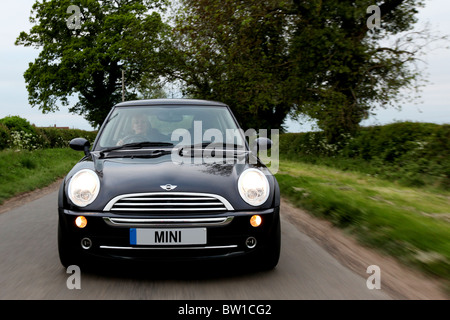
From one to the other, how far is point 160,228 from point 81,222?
636 millimetres

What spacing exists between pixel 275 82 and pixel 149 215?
15.5 m

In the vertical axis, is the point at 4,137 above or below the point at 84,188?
above

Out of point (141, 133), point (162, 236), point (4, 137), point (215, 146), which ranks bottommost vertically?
point (162, 236)

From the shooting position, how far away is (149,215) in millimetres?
3572

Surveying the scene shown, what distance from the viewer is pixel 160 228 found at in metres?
3.55

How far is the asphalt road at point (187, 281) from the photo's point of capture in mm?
3320

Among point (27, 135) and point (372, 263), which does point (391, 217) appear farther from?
point (27, 135)

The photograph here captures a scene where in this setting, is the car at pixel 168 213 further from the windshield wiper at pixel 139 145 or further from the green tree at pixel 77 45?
the green tree at pixel 77 45

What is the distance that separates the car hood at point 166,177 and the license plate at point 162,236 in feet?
1.03

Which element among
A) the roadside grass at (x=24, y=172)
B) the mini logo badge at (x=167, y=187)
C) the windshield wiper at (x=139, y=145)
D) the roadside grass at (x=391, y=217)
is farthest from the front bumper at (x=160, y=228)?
the roadside grass at (x=24, y=172)

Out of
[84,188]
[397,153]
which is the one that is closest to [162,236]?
[84,188]

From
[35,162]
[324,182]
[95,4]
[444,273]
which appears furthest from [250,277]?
[95,4]

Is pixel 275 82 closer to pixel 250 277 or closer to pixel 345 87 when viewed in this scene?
pixel 345 87

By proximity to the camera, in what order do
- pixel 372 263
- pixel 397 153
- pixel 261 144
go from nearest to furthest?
pixel 372 263, pixel 261 144, pixel 397 153
